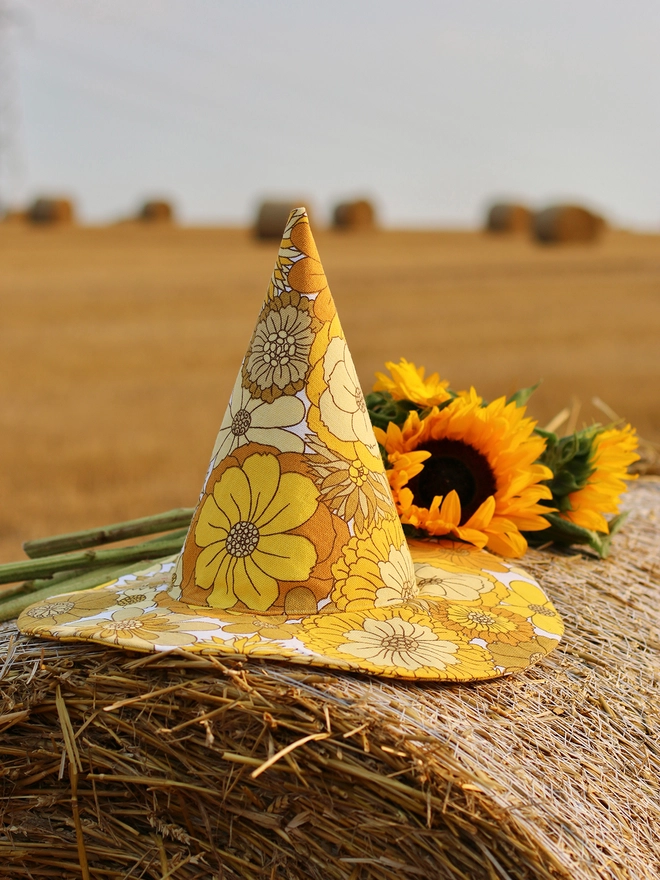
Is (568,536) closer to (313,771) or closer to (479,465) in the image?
(479,465)

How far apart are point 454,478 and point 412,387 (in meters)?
0.21

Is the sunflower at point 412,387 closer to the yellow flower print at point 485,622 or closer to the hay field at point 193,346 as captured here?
the yellow flower print at point 485,622

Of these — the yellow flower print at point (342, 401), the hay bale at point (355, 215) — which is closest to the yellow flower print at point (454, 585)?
the yellow flower print at point (342, 401)

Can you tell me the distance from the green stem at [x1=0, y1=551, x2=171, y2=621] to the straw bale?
352mm

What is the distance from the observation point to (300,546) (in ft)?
4.01

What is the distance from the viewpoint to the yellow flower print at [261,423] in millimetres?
1243

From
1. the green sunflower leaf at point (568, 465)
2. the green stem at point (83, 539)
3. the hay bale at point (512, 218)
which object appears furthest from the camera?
the hay bale at point (512, 218)

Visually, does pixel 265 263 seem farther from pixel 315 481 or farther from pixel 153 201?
pixel 315 481

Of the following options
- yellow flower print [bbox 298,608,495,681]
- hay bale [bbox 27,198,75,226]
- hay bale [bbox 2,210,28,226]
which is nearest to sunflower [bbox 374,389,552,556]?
yellow flower print [bbox 298,608,495,681]

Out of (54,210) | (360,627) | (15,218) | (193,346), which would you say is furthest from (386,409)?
(15,218)

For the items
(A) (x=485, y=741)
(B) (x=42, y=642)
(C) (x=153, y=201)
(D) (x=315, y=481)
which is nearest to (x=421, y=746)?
(A) (x=485, y=741)

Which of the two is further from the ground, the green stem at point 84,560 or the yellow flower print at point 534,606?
the yellow flower print at point 534,606

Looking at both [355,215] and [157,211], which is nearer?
[355,215]

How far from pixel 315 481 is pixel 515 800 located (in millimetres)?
479
